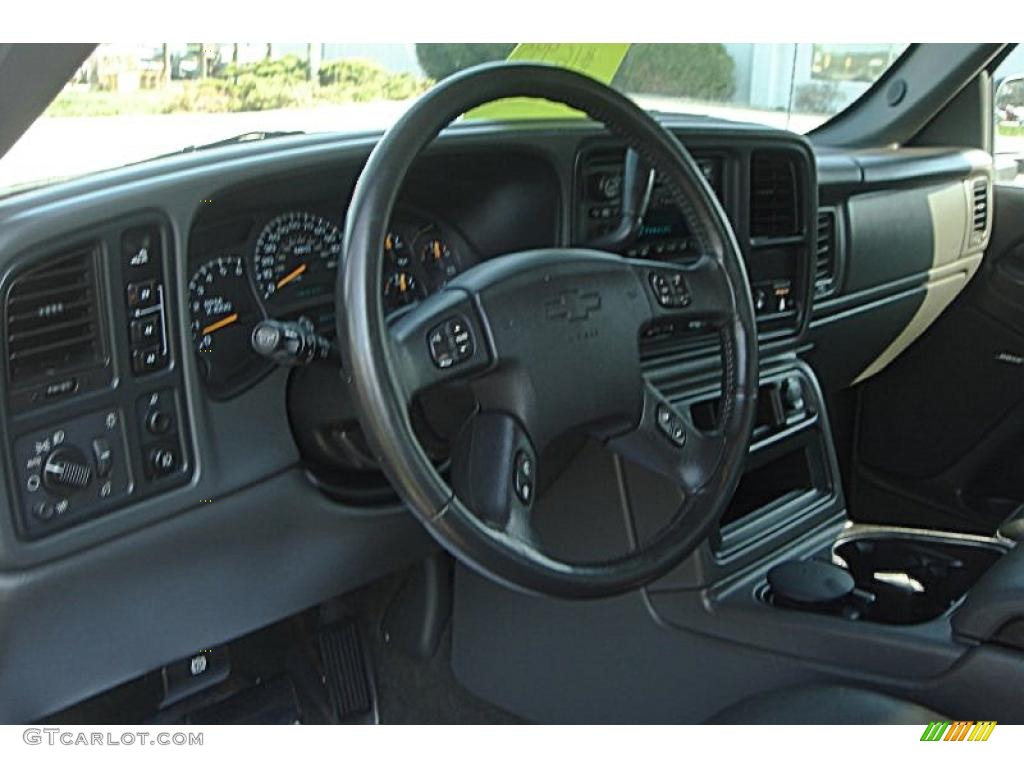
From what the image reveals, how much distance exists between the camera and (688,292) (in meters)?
1.51

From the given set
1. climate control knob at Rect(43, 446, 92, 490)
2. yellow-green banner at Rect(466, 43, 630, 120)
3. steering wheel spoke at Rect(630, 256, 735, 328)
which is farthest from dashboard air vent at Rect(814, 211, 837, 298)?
climate control knob at Rect(43, 446, 92, 490)

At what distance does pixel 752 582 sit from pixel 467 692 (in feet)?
1.59

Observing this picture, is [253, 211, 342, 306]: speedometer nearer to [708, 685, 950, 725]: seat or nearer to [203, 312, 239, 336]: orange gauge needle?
[203, 312, 239, 336]: orange gauge needle

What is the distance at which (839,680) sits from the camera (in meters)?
1.63

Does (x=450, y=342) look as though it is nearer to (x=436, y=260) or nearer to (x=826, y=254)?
(x=436, y=260)

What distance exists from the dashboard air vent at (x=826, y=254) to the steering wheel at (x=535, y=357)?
88cm

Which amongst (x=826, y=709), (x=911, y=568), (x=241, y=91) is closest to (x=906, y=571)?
(x=911, y=568)

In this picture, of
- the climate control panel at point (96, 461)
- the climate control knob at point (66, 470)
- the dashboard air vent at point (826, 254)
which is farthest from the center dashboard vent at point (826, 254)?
the climate control knob at point (66, 470)

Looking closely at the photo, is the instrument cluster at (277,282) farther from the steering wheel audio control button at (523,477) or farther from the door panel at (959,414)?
the door panel at (959,414)

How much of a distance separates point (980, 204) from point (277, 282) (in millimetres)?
1879

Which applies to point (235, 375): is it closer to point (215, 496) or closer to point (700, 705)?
point (215, 496)

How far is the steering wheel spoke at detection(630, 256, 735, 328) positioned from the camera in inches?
58.3

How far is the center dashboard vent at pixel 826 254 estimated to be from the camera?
7.75 ft
